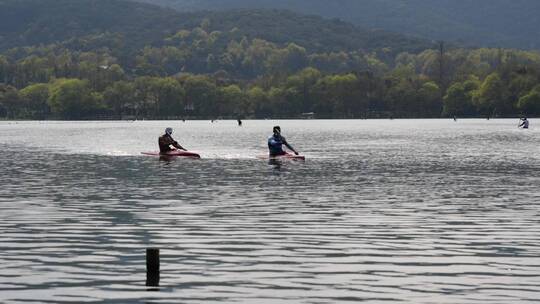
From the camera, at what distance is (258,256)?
100 feet

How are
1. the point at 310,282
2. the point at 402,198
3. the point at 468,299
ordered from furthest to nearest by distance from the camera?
the point at 402,198
the point at 310,282
the point at 468,299

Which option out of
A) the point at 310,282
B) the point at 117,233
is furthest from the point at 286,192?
the point at 310,282

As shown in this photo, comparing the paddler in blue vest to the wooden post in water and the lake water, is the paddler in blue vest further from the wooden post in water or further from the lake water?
the wooden post in water

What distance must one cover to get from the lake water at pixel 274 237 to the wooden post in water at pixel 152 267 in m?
0.34

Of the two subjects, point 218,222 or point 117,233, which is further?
point 218,222

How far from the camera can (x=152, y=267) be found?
25328 millimetres

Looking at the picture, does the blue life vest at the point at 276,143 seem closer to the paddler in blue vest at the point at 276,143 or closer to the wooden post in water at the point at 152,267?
the paddler in blue vest at the point at 276,143

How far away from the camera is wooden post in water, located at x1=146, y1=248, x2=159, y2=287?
24.5 meters

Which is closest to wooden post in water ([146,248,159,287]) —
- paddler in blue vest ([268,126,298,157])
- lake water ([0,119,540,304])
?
lake water ([0,119,540,304])

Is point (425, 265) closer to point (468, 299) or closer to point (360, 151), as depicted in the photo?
point (468, 299)

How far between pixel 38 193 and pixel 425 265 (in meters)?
28.5

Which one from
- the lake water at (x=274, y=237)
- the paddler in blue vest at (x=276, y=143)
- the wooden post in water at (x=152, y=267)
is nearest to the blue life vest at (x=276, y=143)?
the paddler in blue vest at (x=276, y=143)

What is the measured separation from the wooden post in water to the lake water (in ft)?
1.13

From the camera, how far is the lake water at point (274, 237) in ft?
84.3
